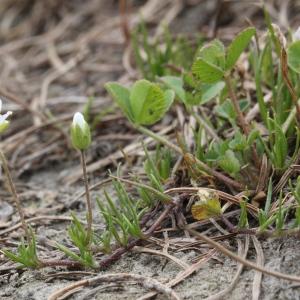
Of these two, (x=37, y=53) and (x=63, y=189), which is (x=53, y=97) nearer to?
(x=37, y=53)

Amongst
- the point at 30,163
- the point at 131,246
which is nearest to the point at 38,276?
the point at 131,246

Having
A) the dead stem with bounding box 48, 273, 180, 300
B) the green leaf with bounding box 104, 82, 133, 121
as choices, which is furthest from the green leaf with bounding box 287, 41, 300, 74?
the dead stem with bounding box 48, 273, 180, 300

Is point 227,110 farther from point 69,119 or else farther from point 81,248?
point 69,119

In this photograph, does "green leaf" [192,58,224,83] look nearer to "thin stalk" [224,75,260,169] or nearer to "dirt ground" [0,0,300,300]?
"thin stalk" [224,75,260,169]

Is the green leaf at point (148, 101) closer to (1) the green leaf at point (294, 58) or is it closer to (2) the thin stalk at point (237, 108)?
(2) the thin stalk at point (237, 108)

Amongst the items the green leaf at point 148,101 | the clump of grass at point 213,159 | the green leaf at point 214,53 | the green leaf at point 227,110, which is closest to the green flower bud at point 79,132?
the clump of grass at point 213,159

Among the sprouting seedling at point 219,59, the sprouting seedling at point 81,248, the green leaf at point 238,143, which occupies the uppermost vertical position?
the sprouting seedling at point 219,59
